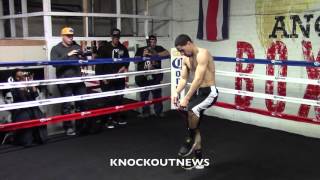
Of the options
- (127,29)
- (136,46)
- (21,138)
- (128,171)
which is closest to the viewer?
(128,171)

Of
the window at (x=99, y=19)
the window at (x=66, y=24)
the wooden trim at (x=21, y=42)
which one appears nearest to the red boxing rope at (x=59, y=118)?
the wooden trim at (x=21, y=42)

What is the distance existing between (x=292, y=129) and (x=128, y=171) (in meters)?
2.85

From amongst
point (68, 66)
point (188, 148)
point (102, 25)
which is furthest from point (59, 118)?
point (102, 25)

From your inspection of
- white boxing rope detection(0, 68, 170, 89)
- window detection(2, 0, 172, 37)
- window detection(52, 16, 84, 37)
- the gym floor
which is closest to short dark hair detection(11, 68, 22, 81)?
white boxing rope detection(0, 68, 170, 89)

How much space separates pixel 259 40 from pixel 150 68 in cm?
185

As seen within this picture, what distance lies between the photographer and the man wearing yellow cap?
504cm

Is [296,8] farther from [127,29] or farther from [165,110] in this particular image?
[127,29]

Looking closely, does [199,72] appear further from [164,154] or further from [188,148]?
[164,154]

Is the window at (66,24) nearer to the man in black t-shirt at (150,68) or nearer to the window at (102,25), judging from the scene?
the window at (102,25)

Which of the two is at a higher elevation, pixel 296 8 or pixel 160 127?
pixel 296 8

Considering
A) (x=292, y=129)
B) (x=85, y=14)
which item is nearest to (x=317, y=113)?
(x=292, y=129)

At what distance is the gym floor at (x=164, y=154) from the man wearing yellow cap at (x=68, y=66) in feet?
1.68

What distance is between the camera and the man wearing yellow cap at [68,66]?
5.04 meters

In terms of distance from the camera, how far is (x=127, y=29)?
7.98 m
